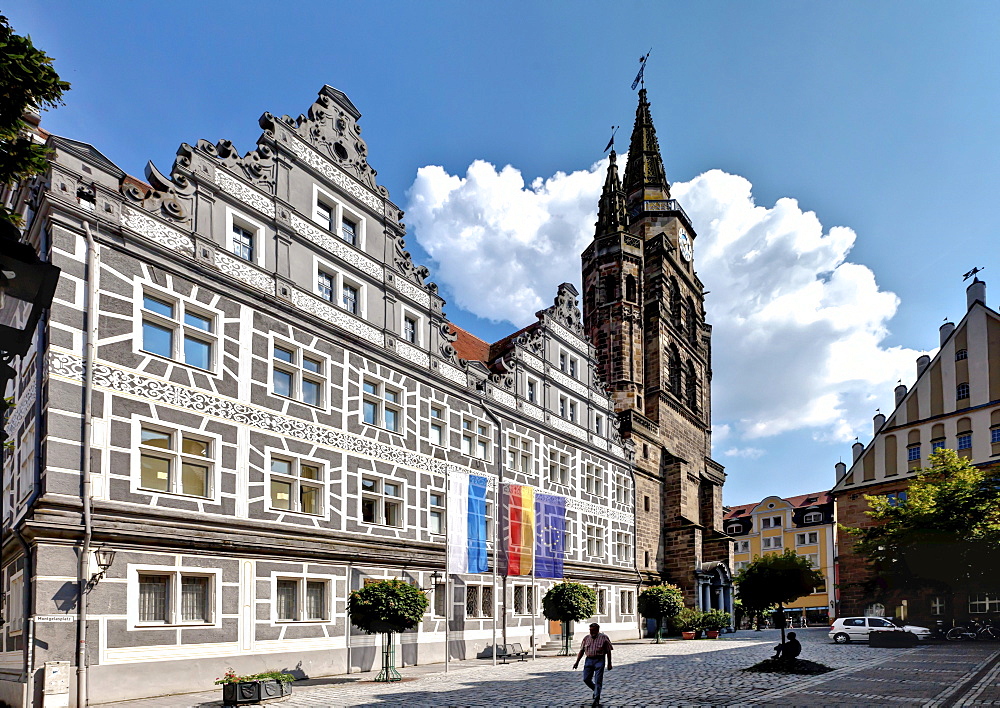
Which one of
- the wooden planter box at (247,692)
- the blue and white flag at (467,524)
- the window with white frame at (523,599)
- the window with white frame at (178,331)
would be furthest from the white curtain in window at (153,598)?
the window with white frame at (523,599)

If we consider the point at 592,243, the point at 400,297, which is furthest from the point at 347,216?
the point at 592,243

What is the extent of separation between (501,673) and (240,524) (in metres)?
8.34

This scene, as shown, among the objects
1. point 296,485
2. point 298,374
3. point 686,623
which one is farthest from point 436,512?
point 686,623

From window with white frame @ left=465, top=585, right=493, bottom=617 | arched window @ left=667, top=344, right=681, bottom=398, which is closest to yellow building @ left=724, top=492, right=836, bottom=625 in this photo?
arched window @ left=667, top=344, right=681, bottom=398

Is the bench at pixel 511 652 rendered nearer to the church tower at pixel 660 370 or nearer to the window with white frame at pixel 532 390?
the window with white frame at pixel 532 390

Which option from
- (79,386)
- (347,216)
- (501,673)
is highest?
(347,216)

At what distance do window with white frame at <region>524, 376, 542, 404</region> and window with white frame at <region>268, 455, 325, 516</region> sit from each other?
43.7 ft

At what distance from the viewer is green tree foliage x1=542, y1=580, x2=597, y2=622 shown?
2925 centimetres

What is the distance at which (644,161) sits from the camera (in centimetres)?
5956

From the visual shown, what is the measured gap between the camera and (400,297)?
26906 mm

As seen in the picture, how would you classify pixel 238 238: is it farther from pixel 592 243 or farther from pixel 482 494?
pixel 592 243

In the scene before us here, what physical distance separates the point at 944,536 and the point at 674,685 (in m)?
25.6

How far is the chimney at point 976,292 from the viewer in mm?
52219

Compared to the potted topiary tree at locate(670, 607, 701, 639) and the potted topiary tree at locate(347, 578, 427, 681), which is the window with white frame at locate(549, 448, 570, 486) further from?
the potted topiary tree at locate(347, 578, 427, 681)
